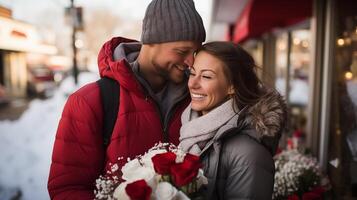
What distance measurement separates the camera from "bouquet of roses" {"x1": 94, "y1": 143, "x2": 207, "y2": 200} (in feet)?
3.98

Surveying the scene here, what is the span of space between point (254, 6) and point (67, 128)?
4817 millimetres

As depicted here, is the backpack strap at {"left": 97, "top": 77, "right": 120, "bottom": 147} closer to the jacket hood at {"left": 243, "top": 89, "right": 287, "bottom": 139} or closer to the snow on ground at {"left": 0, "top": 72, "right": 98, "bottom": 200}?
the jacket hood at {"left": 243, "top": 89, "right": 287, "bottom": 139}

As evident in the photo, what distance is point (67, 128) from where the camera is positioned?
162cm

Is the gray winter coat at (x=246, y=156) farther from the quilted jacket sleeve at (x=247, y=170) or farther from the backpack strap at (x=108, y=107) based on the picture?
the backpack strap at (x=108, y=107)

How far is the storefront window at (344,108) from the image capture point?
3.37 metres

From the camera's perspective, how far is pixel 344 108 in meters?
3.63

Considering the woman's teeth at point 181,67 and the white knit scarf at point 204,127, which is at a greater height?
the woman's teeth at point 181,67

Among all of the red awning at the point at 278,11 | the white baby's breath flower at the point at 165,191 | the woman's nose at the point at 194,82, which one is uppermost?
the red awning at the point at 278,11

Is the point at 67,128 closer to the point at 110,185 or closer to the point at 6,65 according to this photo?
the point at 110,185

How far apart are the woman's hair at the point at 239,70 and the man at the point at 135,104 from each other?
0.13 m

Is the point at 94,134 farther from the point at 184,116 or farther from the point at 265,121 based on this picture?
the point at 265,121

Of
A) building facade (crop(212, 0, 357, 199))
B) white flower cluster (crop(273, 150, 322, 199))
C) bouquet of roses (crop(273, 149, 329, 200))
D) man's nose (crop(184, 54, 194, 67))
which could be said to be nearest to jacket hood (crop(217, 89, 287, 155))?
man's nose (crop(184, 54, 194, 67))

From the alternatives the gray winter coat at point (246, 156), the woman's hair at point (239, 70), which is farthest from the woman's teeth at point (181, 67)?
the gray winter coat at point (246, 156)

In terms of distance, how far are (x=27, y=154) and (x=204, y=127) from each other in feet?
4.24
